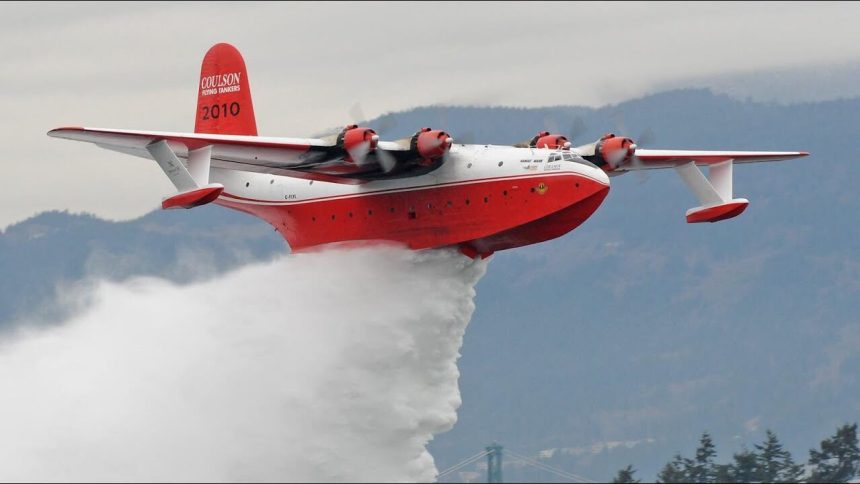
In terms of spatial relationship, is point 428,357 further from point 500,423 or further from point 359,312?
point 500,423

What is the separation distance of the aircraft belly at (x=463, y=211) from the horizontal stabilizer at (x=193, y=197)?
479 centimetres

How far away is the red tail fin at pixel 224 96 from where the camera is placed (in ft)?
147

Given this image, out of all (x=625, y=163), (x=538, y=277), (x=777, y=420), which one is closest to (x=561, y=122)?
(x=538, y=277)

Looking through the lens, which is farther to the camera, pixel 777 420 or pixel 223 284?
pixel 777 420

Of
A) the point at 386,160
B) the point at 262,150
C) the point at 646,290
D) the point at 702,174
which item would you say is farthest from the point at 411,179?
the point at 646,290

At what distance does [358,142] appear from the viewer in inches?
1444

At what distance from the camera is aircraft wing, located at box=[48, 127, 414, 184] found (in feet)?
121

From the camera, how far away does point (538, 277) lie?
142 meters

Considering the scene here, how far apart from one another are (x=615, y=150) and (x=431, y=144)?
5354mm

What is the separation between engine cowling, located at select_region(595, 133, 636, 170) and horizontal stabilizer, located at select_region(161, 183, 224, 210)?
9626 mm

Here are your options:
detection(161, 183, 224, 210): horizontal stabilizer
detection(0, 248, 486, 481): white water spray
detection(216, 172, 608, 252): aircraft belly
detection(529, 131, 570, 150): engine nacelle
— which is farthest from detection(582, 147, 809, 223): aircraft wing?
detection(161, 183, 224, 210): horizontal stabilizer

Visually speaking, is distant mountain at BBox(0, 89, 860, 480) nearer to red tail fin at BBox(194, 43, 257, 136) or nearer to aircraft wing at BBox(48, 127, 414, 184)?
aircraft wing at BBox(48, 127, 414, 184)

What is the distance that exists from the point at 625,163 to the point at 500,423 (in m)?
39.9

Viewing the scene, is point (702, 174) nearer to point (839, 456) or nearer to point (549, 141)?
point (549, 141)
